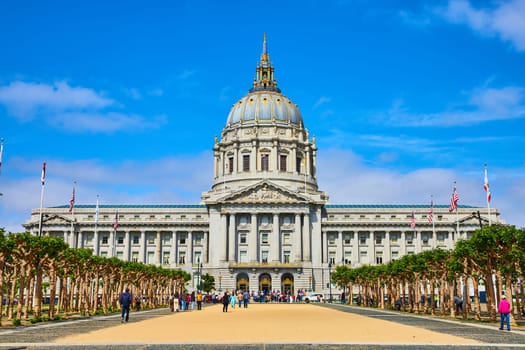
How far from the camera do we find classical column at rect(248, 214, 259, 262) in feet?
392

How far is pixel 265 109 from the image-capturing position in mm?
147750

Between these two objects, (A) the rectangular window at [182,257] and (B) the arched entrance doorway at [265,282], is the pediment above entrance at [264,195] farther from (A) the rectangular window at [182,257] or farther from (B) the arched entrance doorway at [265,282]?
(A) the rectangular window at [182,257]

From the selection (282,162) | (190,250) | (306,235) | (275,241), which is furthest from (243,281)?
(282,162)

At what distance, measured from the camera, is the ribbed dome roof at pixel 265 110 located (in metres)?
147

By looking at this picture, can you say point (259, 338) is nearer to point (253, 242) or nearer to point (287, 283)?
point (287, 283)

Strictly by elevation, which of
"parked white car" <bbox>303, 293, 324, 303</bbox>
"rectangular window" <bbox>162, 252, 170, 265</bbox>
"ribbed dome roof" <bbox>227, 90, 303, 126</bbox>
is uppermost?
"ribbed dome roof" <bbox>227, 90, 303, 126</bbox>

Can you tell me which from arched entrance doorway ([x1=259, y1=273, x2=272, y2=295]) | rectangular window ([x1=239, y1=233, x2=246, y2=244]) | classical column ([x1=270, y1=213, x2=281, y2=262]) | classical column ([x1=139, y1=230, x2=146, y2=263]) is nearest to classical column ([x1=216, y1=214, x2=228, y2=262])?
Answer: rectangular window ([x1=239, y1=233, x2=246, y2=244])

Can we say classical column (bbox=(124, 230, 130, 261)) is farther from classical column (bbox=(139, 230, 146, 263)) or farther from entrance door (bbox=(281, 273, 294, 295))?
entrance door (bbox=(281, 273, 294, 295))

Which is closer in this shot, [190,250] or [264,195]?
[264,195]

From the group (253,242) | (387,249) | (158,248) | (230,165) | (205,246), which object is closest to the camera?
(253,242)

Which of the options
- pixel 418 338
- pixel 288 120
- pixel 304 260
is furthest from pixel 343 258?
pixel 418 338

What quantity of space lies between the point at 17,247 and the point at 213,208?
263ft

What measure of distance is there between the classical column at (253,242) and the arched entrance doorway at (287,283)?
262 inches

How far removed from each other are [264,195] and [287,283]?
18144 millimetres
